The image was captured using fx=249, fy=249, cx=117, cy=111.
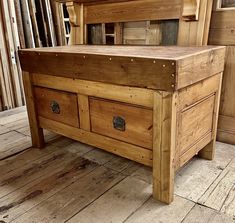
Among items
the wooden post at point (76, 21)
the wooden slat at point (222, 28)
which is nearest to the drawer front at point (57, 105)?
the wooden post at point (76, 21)

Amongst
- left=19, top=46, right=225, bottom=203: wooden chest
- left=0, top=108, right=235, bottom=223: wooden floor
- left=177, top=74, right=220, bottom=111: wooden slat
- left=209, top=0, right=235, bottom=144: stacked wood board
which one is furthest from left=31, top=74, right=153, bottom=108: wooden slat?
left=209, top=0, right=235, bottom=144: stacked wood board

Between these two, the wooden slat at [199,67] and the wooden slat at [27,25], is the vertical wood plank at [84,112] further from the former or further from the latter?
the wooden slat at [27,25]

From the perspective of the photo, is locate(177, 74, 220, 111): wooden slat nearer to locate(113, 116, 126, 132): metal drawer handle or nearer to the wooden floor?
locate(113, 116, 126, 132): metal drawer handle

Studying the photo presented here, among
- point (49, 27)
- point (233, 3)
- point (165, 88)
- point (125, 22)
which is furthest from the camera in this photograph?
point (49, 27)

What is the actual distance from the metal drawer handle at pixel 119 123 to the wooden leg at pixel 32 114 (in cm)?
65

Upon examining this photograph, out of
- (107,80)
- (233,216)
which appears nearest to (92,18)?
(107,80)

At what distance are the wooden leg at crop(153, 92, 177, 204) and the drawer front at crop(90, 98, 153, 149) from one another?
0.15 ft

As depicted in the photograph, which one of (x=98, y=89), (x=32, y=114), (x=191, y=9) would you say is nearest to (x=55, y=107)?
(x=32, y=114)

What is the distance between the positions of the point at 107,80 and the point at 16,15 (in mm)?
1897

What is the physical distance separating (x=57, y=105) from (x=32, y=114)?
0.26 m

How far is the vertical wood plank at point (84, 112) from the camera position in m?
1.26

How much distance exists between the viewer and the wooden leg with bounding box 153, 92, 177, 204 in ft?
3.08

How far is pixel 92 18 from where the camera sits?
184 centimetres

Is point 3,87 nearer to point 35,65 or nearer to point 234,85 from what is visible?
point 35,65
